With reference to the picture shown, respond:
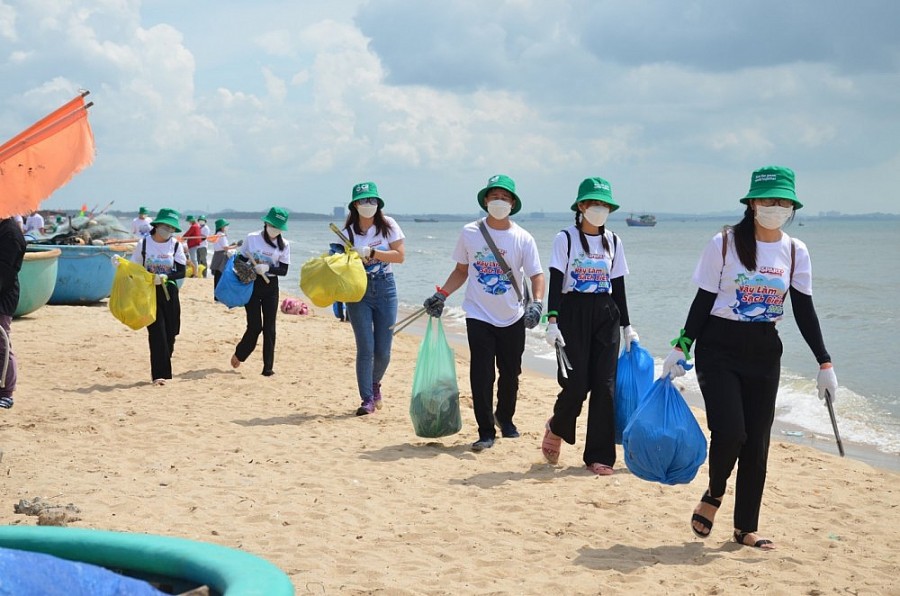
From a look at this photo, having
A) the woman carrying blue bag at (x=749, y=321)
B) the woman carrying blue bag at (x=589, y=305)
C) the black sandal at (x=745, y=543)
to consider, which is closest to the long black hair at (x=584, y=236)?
the woman carrying blue bag at (x=589, y=305)

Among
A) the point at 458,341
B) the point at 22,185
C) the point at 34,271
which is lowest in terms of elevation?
the point at 458,341

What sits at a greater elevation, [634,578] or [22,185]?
[22,185]

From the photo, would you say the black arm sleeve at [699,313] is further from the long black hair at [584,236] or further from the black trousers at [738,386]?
the long black hair at [584,236]

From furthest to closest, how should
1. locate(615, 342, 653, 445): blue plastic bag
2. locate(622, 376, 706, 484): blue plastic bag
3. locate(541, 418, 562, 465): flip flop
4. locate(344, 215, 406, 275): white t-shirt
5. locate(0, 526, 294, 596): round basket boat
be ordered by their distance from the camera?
1. locate(344, 215, 406, 275): white t-shirt
2. locate(541, 418, 562, 465): flip flop
3. locate(615, 342, 653, 445): blue plastic bag
4. locate(622, 376, 706, 484): blue plastic bag
5. locate(0, 526, 294, 596): round basket boat

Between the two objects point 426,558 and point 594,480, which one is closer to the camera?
point 426,558

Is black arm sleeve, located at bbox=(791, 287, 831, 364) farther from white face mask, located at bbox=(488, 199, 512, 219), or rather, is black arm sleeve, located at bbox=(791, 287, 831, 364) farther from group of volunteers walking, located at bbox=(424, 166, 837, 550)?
white face mask, located at bbox=(488, 199, 512, 219)

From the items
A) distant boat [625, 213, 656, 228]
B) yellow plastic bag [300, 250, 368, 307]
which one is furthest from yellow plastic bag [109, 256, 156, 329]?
distant boat [625, 213, 656, 228]

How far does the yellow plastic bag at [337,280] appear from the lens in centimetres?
739

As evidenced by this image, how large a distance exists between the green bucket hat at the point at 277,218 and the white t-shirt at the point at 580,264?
4.16 metres

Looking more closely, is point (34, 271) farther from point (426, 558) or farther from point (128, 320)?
point (426, 558)

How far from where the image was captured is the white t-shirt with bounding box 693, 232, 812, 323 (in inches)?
178

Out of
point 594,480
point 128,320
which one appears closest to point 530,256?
point 594,480

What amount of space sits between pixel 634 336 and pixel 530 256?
0.86 meters

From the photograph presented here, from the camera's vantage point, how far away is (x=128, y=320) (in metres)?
8.80
